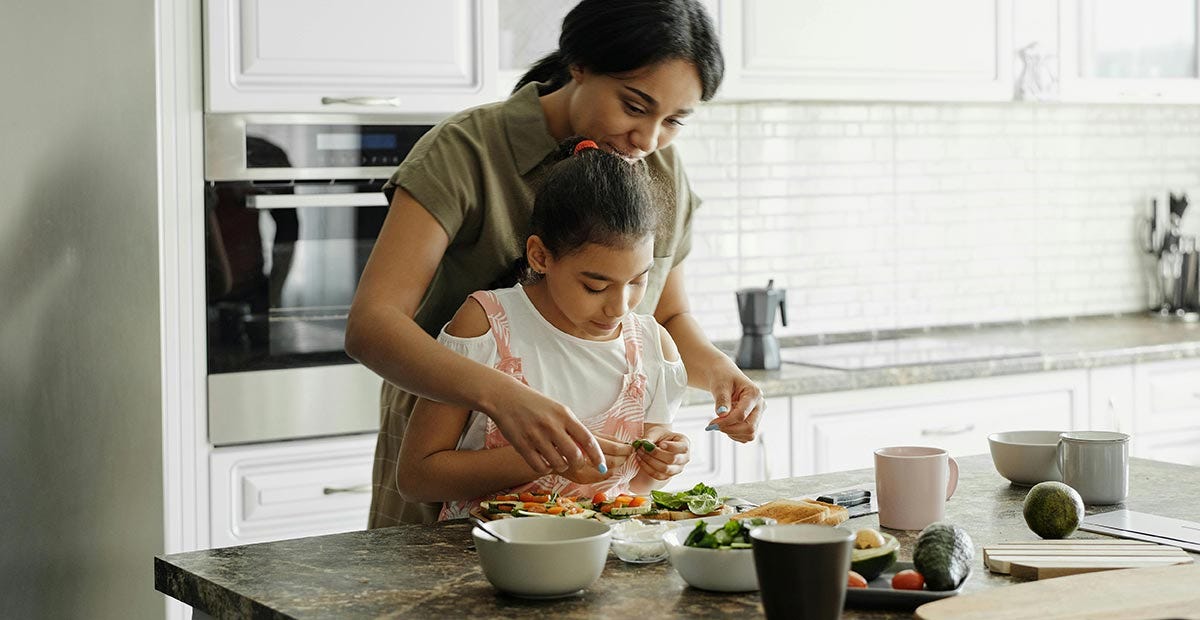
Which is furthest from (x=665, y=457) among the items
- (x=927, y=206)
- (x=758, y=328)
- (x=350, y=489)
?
(x=927, y=206)

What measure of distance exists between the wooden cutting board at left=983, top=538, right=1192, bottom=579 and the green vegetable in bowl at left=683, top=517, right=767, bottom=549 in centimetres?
26

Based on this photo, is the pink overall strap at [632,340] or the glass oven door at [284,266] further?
the glass oven door at [284,266]

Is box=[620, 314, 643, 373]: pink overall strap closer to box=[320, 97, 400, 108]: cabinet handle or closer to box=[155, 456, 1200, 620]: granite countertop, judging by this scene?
box=[155, 456, 1200, 620]: granite countertop

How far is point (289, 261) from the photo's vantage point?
310cm

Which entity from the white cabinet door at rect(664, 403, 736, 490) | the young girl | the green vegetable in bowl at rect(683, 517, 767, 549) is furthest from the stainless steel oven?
the green vegetable in bowl at rect(683, 517, 767, 549)

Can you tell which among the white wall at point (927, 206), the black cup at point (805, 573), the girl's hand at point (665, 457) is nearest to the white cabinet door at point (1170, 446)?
the white wall at point (927, 206)

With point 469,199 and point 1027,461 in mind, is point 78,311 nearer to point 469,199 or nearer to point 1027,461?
point 469,199

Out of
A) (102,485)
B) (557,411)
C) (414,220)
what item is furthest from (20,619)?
(557,411)

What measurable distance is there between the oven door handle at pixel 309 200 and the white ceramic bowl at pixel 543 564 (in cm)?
176

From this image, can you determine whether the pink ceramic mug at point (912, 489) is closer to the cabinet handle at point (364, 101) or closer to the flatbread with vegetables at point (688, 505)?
the flatbread with vegetables at point (688, 505)

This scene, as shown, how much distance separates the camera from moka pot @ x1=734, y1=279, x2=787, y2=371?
3.55 metres

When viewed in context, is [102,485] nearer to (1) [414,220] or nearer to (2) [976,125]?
(1) [414,220]

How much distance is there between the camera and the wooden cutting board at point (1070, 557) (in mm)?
1447

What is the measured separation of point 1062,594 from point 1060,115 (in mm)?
3544
